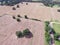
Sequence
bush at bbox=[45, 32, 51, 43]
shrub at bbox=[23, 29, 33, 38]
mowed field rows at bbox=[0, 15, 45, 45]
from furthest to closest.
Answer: shrub at bbox=[23, 29, 33, 38] < bush at bbox=[45, 32, 51, 43] < mowed field rows at bbox=[0, 15, 45, 45]

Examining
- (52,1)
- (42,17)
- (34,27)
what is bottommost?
(52,1)

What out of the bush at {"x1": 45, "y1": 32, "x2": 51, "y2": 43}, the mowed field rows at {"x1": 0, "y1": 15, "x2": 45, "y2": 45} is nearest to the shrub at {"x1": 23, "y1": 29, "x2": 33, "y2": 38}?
the mowed field rows at {"x1": 0, "y1": 15, "x2": 45, "y2": 45}

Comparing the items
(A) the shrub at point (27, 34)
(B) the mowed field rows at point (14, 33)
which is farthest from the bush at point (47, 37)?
(A) the shrub at point (27, 34)

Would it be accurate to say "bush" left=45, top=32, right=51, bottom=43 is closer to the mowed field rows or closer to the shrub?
the mowed field rows

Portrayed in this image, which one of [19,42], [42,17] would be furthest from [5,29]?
[42,17]

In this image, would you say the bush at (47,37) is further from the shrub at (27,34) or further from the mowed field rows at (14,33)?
the shrub at (27,34)

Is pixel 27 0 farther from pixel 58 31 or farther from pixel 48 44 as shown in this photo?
pixel 48 44

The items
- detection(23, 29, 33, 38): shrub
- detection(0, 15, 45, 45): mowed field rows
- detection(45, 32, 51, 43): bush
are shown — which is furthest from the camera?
detection(23, 29, 33, 38): shrub

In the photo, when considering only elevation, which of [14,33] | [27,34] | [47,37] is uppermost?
[47,37]

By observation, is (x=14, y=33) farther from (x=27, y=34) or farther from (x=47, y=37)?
(x=47, y=37)

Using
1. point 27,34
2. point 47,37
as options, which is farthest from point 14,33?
point 47,37

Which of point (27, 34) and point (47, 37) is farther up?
point (47, 37)
